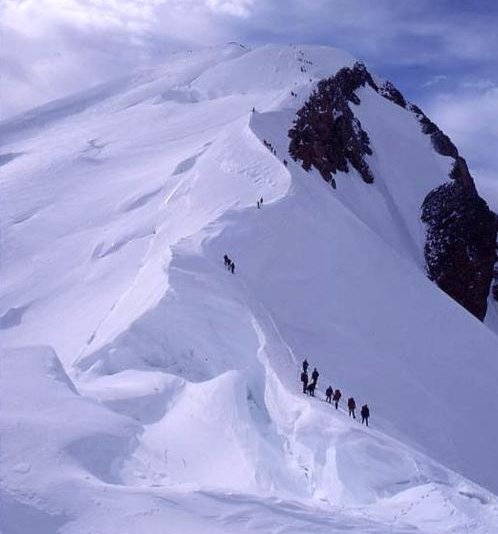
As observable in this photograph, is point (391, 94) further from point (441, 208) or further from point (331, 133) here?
point (331, 133)

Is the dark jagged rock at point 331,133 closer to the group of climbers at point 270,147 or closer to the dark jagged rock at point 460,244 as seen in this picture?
the group of climbers at point 270,147

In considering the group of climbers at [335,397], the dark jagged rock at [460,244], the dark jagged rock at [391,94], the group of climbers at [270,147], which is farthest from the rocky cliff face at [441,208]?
the group of climbers at [335,397]

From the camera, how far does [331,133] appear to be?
45.0 metres

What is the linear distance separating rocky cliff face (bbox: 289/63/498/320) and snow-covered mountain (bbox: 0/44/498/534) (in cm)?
19

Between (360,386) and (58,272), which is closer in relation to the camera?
(360,386)

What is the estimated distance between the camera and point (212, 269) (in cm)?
2042

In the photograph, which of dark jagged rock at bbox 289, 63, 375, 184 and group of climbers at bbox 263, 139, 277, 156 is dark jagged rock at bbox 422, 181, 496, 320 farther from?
group of climbers at bbox 263, 139, 277, 156

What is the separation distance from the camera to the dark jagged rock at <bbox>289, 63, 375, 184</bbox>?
41175 millimetres

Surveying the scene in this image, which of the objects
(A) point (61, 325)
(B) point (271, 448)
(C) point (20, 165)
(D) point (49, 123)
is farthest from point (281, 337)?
(D) point (49, 123)

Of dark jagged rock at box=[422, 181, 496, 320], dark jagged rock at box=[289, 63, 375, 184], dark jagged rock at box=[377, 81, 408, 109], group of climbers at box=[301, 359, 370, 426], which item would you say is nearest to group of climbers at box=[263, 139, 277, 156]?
dark jagged rock at box=[289, 63, 375, 184]

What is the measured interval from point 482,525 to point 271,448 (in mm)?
3987

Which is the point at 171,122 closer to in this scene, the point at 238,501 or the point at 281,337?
the point at 281,337

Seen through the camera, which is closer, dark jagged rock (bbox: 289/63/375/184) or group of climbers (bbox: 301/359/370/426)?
group of climbers (bbox: 301/359/370/426)

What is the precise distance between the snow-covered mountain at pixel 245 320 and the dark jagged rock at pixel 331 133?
225mm
